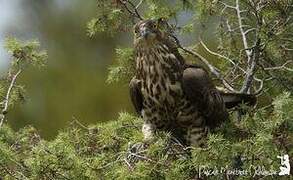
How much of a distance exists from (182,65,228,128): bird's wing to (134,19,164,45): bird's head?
9.8 inches

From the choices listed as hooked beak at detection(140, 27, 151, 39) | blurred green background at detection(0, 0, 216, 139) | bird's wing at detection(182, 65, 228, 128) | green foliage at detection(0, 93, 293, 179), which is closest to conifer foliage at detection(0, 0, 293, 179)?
green foliage at detection(0, 93, 293, 179)

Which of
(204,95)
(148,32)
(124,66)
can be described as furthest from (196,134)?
(124,66)

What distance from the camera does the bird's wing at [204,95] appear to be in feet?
15.1

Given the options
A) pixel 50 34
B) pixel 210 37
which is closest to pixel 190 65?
pixel 210 37

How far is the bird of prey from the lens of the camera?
461 cm

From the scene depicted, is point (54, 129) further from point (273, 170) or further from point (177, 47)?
point (273, 170)

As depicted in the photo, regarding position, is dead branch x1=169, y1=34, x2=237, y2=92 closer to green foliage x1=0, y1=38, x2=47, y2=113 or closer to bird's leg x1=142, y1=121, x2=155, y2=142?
bird's leg x1=142, y1=121, x2=155, y2=142

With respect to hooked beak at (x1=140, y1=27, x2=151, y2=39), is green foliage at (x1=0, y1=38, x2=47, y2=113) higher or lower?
higher

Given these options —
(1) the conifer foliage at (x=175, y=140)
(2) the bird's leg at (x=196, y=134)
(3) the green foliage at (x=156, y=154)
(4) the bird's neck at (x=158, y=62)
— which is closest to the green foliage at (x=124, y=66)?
(1) the conifer foliage at (x=175, y=140)

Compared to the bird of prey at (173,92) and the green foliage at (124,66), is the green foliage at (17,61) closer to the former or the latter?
the green foliage at (124,66)

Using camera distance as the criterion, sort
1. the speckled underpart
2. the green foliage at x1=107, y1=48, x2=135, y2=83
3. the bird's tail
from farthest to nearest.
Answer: the green foliage at x1=107, y1=48, x2=135, y2=83 → the speckled underpart → the bird's tail

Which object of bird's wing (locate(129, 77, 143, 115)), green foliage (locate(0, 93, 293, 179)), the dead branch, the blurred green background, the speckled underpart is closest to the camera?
green foliage (locate(0, 93, 293, 179))

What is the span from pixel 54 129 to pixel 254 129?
8.33 meters

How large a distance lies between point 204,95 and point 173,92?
175mm
